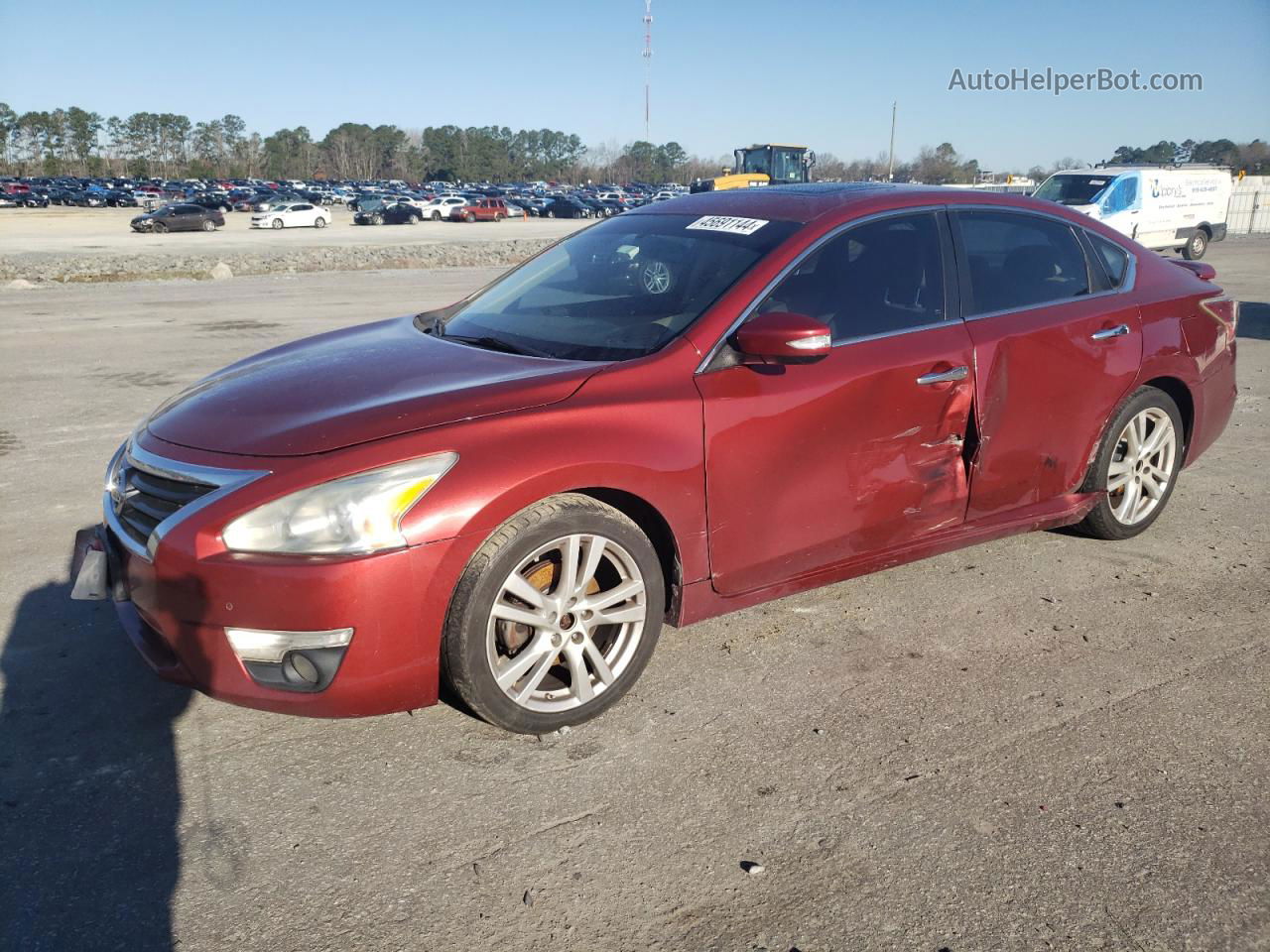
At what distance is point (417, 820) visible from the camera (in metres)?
2.81

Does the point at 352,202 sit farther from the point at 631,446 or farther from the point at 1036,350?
the point at 631,446

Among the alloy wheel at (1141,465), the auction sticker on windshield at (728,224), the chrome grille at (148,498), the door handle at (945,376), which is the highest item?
the auction sticker on windshield at (728,224)

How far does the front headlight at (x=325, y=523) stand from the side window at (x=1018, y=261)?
2551mm

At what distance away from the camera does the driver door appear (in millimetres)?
3494

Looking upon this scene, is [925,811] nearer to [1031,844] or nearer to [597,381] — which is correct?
[1031,844]

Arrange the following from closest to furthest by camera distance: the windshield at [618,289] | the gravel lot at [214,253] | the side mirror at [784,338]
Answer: the side mirror at [784,338] → the windshield at [618,289] → the gravel lot at [214,253]

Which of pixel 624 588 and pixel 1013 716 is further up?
pixel 624 588

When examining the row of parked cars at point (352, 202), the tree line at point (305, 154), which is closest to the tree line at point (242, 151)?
the tree line at point (305, 154)

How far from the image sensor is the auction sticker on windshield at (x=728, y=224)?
3.97 meters

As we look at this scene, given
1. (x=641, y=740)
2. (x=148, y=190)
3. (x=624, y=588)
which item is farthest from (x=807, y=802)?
(x=148, y=190)

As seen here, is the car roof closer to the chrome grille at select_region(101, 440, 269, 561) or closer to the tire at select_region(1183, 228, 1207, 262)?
the chrome grille at select_region(101, 440, 269, 561)

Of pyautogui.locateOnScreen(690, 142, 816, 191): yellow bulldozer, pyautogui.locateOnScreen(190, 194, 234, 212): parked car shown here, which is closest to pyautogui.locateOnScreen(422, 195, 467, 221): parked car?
pyautogui.locateOnScreen(190, 194, 234, 212): parked car

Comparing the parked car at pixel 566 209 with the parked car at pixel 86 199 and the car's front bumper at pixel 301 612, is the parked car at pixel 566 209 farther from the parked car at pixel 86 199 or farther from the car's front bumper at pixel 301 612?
the car's front bumper at pixel 301 612

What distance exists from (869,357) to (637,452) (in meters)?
1.07
